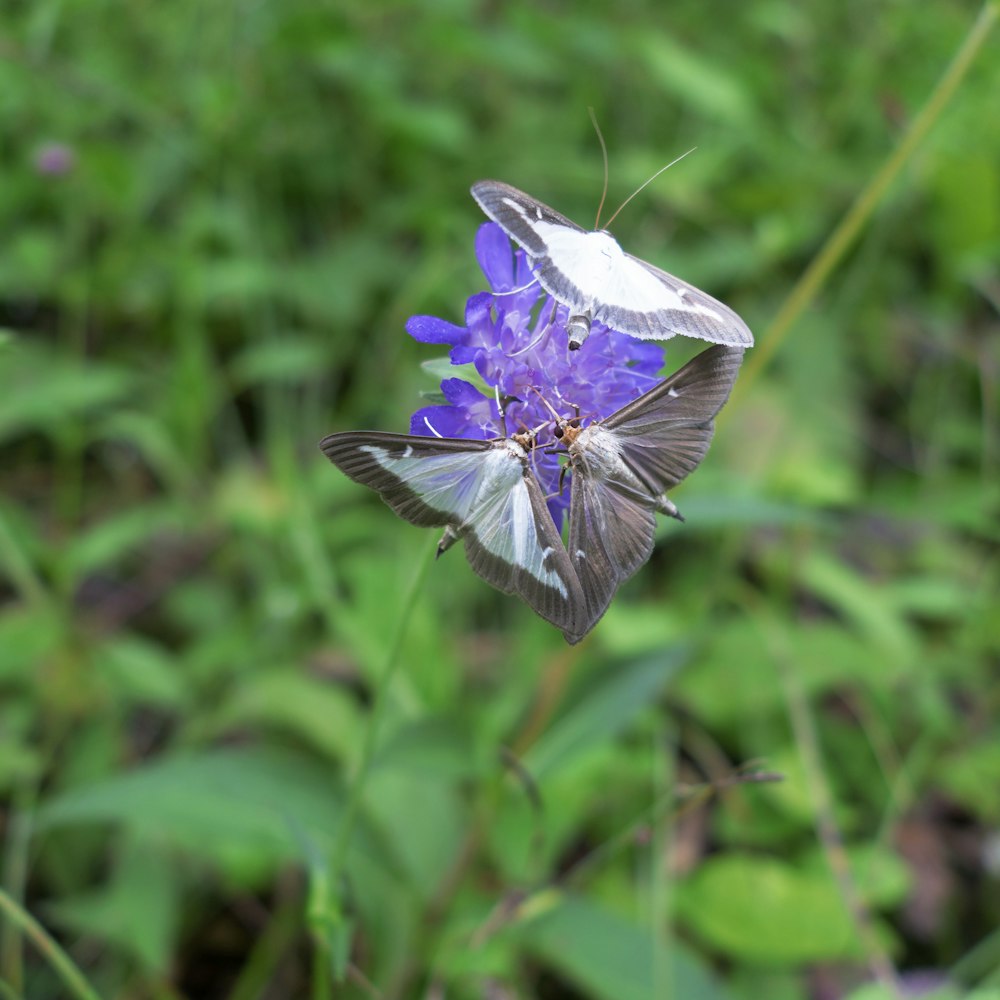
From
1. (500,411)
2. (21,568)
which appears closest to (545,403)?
(500,411)

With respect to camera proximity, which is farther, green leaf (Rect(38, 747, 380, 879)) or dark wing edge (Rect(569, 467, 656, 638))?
green leaf (Rect(38, 747, 380, 879))

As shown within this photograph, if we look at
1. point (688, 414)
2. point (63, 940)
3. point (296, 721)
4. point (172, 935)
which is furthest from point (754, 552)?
point (63, 940)

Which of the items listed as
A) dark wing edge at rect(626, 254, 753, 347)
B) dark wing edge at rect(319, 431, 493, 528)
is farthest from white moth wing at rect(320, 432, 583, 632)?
dark wing edge at rect(626, 254, 753, 347)

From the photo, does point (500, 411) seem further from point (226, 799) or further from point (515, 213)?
point (226, 799)

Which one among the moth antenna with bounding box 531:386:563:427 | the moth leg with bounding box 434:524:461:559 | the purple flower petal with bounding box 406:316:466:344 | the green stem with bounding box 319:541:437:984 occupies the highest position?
the purple flower petal with bounding box 406:316:466:344

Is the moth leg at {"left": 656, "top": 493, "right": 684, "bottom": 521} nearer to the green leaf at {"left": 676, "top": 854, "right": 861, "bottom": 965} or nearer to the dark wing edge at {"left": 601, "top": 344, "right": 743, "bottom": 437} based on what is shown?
the dark wing edge at {"left": 601, "top": 344, "right": 743, "bottom": 437}

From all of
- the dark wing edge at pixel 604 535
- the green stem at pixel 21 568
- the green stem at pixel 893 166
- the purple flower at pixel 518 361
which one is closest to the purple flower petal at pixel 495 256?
the purple flower at pixel 518 361
